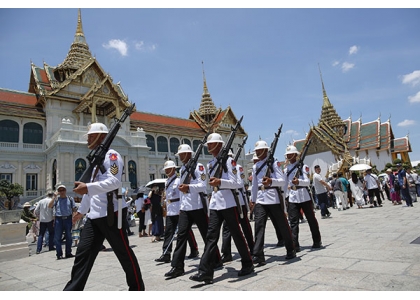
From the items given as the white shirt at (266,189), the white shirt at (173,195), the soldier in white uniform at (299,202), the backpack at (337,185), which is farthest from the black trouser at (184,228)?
the backpack at (337,185)

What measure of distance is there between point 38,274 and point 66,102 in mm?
23964

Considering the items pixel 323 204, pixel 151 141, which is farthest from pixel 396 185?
pixel 151 141

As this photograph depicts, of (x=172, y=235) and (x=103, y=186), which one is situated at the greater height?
(x=103, y=186)

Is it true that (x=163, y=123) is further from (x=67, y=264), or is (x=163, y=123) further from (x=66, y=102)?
(x=67, y=264)

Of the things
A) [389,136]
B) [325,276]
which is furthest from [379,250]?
[389,136]

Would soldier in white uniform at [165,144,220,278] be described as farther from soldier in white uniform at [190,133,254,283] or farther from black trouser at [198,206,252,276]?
black trouser at [198,206,252,276]

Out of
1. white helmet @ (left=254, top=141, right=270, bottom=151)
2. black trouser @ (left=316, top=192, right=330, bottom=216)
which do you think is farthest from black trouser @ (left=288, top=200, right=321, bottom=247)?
black trouser @ (left=316, top=192, right=330, bottom=216)

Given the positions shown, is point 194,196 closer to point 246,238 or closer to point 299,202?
point 246,238

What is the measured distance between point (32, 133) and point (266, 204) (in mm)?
26000

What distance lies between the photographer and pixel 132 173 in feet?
85.3

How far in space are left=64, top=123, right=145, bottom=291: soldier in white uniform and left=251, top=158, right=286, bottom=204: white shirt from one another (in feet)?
6.93

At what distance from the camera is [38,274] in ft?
16.0

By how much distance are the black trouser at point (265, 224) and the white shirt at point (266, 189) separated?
84 millimetres

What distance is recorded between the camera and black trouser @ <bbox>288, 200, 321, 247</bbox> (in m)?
4.84
